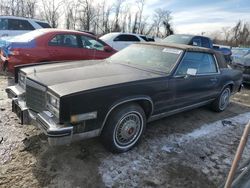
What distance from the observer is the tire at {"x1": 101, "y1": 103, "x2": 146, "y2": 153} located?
10.8ft

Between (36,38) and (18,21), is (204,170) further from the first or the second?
(18,21)

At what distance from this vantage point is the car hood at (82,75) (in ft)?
9.93

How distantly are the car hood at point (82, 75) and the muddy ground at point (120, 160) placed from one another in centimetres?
96

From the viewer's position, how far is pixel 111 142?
11.1 feet

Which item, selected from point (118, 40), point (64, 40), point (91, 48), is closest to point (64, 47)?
point (64, 40)

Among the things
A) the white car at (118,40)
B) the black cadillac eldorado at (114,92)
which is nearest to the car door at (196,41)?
the white car at (118,40)

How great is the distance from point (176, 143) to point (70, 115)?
1.98 metres

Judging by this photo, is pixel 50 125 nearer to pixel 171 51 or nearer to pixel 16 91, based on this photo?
pixel 16 91

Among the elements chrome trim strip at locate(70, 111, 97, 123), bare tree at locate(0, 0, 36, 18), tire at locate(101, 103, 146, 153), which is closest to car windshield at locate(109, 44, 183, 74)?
tire at locate(101, 103, 146, 153)

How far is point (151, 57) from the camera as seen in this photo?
4406 millimetres

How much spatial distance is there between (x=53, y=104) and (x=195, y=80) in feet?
9.00

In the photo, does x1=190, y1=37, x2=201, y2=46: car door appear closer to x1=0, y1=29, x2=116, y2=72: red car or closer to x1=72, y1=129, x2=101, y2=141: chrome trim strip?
x1=0, y1=29, x2=116, y2=72: red car

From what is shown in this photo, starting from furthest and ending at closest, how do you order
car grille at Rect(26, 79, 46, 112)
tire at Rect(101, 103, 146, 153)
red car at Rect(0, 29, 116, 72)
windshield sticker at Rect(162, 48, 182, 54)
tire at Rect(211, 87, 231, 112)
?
1. red car at Rect(0, 29, 116, 72)
2. tire at Rect(211, 87, 231, 112)
3. windshield sticker at Rect(162, 48, 182, 54)
4. tire at Rect(101, 103, 146, 153)
5. car grille at Rect(26, 79, 46, 112)

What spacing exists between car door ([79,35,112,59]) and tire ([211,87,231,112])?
12.2 feet
